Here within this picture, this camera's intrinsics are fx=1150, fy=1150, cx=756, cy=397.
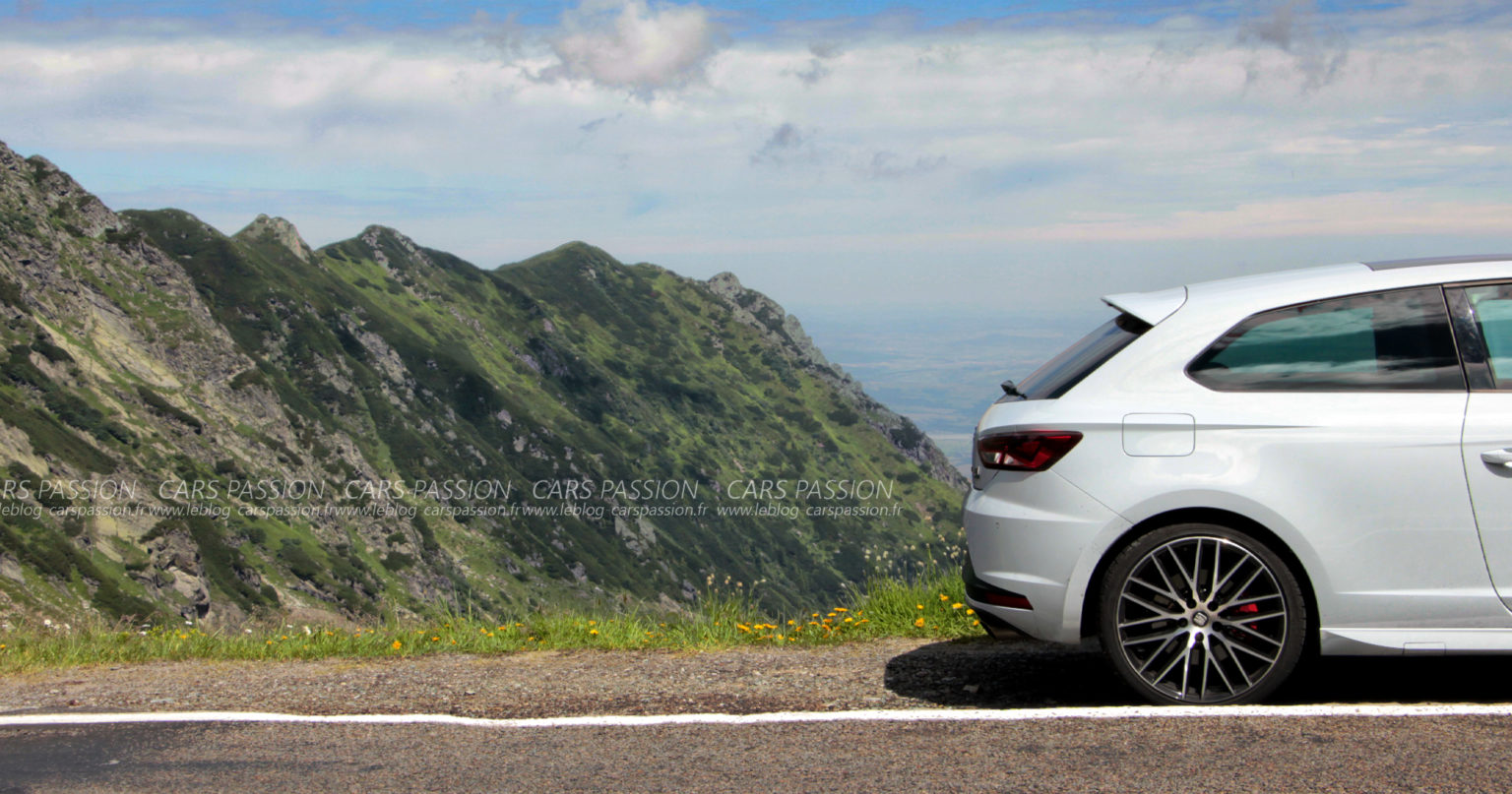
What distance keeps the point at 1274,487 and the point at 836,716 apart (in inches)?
80.2

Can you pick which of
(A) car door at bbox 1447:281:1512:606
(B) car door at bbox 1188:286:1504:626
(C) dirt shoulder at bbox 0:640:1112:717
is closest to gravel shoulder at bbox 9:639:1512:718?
(C) dirt shoulder at bbox 0:640:1112:717

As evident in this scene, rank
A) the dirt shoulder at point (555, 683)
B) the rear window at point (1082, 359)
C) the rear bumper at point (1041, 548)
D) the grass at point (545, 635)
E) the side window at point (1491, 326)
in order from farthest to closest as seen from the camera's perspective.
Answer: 1. the grass at point (545, 635)
2. the dirt shoulder at point (555, 683)
3. the rear window at point (1082, 359)
4. the rear bumper at point (1041, 548)
5. the side window at point (1491, 326)

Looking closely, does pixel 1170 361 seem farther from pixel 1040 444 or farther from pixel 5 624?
pixel 5 624

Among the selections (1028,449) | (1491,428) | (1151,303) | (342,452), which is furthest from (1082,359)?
(342,452)

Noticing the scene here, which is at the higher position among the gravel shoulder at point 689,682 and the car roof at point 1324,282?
the car roof at point 1324,282

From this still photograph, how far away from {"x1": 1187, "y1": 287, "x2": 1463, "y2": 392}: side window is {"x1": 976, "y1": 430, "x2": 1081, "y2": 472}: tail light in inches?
25.3

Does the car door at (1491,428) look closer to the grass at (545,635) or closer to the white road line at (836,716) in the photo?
the white road line at (836,716)

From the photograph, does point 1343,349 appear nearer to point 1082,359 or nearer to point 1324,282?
point 1324,282

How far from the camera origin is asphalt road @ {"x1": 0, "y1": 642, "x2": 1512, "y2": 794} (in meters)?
4.00

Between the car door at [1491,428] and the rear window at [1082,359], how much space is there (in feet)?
4.25

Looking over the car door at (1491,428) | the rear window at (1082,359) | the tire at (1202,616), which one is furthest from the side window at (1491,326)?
the rear window at (1082,359)

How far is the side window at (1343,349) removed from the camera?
15.7 feet

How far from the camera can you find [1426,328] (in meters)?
4.82

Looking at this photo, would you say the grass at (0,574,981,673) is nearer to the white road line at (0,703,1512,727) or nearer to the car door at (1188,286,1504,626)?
the white road line at (0,703,1512,727)
